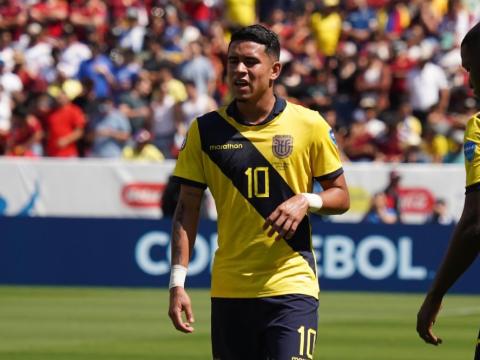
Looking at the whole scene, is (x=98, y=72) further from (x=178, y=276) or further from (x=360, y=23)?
(x=178, y=276)

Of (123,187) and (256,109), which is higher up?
(256,109)

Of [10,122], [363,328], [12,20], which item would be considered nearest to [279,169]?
[363,328]

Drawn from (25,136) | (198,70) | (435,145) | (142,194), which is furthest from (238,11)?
(142,194)

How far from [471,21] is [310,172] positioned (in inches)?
767

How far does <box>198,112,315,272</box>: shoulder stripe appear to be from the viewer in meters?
6.85

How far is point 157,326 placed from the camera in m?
15.0

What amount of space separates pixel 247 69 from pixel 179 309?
1267 millimetres

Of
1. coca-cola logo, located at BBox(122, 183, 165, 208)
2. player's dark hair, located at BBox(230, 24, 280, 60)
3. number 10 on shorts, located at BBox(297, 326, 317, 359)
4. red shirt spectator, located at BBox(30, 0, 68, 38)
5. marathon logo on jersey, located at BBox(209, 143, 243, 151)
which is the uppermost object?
red shirt spectator, located at BBox(30, 0, 68, 38)

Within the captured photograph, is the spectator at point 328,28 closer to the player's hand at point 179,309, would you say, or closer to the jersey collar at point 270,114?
the jersey collar at point 270,114

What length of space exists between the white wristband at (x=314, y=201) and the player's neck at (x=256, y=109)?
1.81 feet

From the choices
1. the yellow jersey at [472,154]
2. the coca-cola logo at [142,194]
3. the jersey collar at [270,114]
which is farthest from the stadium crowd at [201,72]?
the yellow jersey at [472,154]

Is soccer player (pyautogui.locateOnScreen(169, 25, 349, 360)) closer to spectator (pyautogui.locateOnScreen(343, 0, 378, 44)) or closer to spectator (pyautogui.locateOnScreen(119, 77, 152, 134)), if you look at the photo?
spectator (pyautogui.locateOnScreen(119, 77, 152, 134))

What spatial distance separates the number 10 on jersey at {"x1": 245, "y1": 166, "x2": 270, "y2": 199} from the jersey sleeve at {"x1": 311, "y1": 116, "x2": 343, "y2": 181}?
0.27 meters

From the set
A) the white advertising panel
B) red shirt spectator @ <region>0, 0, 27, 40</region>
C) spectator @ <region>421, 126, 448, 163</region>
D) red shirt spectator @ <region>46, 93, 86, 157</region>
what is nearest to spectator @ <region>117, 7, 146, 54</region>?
red shirt spectator @ <region>0, 0, 27, 40</region>
